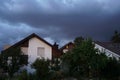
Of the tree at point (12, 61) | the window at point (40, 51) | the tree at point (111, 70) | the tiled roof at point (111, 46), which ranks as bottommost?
the tree at point (111, 70)

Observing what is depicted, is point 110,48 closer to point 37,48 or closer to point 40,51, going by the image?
point 40,51

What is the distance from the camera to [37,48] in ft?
180

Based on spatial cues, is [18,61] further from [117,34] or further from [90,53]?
[117,34]

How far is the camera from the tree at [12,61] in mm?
41888

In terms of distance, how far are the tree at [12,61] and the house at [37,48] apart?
9582mm

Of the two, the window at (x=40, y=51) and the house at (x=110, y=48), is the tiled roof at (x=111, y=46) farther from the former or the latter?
the window at (x=40, y=51)

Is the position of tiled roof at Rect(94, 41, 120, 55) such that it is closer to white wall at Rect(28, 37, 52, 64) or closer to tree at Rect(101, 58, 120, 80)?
white wall at Rect(28, 37, 52, 64)

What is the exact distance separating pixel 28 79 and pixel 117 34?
212 feet

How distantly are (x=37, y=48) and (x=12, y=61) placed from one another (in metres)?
13.0

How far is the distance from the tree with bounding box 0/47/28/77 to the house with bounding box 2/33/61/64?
9582mm

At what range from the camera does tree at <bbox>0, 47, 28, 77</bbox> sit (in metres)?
41.9

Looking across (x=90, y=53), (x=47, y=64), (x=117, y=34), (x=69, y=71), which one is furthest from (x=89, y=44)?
(x=117, y=34)

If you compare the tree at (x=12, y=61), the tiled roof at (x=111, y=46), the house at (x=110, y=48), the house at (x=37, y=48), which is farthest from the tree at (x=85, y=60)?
the tiled roof at (x=111, y=46)

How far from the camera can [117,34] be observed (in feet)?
309
